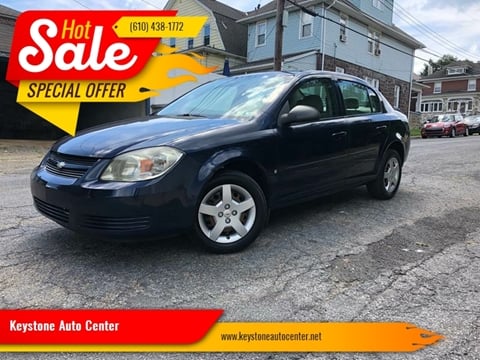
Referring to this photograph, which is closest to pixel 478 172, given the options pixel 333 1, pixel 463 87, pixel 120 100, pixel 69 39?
pixel 69 39

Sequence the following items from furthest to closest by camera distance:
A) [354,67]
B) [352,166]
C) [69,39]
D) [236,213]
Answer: [354,67] < [69,39] < [352,166] < [236,213]

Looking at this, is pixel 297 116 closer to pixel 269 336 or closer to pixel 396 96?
pixel 269 336

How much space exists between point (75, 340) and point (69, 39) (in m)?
12.2

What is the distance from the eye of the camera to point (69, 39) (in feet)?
41.3

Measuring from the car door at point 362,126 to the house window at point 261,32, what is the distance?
856 inches

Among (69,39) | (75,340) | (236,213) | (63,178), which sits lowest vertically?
(75,340)

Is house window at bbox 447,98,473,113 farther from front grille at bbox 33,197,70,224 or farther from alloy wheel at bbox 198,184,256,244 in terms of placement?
front grille at bbox 33,197,70,224

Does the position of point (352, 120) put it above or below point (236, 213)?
above

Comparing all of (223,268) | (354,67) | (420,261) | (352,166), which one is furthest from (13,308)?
(354,67)

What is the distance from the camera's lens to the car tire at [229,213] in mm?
3438

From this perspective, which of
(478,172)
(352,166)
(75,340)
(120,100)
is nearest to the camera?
(75,340)

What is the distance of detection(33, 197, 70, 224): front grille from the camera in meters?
3.23

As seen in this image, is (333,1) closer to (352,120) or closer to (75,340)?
(352,120)

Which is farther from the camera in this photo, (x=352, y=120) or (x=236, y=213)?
(x=352, y=120)
